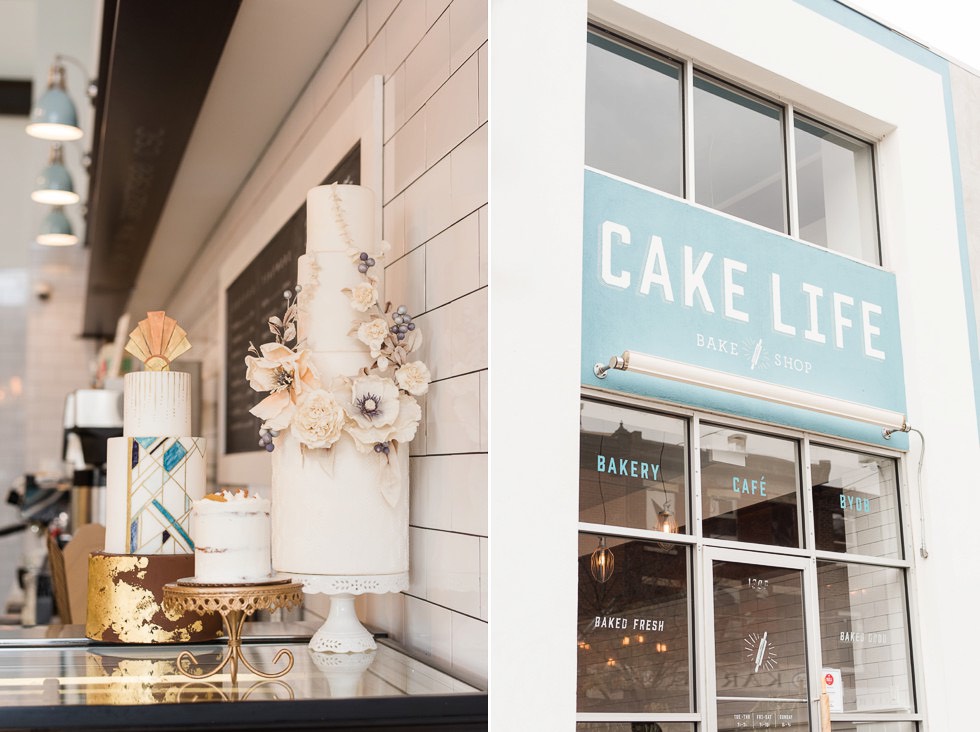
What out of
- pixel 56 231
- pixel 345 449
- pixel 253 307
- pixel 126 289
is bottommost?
pixel 345 449

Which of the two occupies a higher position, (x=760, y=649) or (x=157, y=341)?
(x=157, y=341)

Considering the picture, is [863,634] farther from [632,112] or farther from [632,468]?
[632,112]

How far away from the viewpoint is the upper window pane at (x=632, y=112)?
0.76 m

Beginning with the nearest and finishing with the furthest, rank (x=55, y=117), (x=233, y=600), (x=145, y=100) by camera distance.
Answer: (x=233, y=600)
(x=145, y=100)
(x=55, y=117)

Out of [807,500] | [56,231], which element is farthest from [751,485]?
[56,231]

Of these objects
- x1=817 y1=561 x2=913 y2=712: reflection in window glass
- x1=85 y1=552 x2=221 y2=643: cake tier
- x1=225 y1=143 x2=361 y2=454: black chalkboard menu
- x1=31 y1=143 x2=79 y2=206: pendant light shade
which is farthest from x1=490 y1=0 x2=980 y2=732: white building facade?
x1=31 y1=143 x2=79 y2=206: pendant light shade

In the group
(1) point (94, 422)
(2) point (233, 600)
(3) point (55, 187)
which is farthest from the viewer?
(3) point (55, 187)

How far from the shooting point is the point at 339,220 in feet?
4.16

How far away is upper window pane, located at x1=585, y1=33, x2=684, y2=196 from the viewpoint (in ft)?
2.50

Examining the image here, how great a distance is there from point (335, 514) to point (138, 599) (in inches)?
13.4

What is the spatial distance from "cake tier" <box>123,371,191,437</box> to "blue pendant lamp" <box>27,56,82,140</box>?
1.94 metres

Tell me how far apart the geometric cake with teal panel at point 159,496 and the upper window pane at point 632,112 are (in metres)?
0.84

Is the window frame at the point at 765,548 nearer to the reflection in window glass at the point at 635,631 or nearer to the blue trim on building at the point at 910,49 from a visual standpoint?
the reflection in window glass at the point at 635,631

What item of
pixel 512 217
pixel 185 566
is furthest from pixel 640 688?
pixel 185 566
